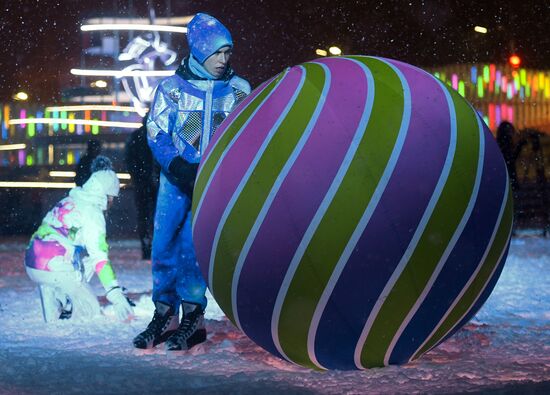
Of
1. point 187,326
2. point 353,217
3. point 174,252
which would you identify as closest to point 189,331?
point 187,326

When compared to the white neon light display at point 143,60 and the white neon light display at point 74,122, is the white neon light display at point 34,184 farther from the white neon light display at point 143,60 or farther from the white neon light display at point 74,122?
the white neon light display at point 74,122

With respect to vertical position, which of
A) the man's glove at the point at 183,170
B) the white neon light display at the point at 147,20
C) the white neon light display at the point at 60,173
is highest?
the white neon light display at the point at 147,20

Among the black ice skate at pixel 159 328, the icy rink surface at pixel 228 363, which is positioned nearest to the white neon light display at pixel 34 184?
the icy rink surface at pixel 228 363

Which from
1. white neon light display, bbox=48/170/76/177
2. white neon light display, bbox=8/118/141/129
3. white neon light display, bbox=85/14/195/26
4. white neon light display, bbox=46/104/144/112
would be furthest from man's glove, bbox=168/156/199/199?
white neon light display, bbox=85/14/195/26

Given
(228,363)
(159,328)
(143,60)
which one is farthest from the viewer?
(143,60)

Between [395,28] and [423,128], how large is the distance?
1801 cm

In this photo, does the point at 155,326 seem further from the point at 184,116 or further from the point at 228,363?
the point at 184,116

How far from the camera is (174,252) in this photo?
17.8 feet

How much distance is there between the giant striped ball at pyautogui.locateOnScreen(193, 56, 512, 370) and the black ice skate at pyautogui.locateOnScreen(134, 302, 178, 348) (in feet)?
3.24

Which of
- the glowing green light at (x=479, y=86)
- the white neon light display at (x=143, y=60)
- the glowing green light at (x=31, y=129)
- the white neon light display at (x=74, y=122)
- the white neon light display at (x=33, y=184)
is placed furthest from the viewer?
the glowing green light at (x=479, y=86)

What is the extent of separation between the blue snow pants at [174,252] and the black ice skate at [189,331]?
2.0 inches

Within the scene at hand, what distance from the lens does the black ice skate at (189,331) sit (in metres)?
5.21

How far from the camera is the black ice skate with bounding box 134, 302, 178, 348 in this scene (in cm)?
524

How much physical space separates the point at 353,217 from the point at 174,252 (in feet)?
5.88
